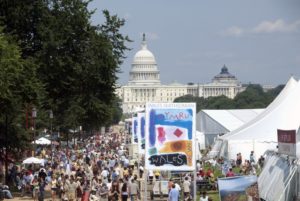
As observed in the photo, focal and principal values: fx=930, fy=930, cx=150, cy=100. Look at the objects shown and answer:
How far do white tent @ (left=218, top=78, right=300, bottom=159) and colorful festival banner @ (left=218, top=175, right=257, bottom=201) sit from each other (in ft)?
49.9

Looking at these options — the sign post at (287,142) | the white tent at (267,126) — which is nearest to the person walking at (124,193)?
the white tent at (267,126)

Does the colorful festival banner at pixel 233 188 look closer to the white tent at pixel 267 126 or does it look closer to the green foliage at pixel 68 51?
the white tent at pixel 267 126

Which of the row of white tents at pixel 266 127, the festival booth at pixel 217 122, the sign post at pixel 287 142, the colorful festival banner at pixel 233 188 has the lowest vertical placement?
the colorful festival banner at pixel 233 188

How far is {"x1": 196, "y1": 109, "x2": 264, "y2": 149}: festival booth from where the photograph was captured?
7019 cm

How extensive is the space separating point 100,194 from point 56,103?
47.1ft

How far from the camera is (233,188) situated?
20250mm

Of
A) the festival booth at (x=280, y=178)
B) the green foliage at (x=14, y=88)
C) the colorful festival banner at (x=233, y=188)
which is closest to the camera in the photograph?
the colorful festival banner at (x=233, y=188)

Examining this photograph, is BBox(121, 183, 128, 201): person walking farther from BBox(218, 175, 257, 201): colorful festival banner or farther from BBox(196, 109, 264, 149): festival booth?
BBox(196, 109, 264, 149): festival booth

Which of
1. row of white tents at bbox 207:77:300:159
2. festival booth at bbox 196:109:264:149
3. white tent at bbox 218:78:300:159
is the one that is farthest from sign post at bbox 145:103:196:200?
festival booth at bbox 196:109:264:149

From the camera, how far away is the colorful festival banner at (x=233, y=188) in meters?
20.2

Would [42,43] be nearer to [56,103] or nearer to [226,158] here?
[56,103]

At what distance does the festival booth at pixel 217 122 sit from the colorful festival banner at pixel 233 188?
48.7 m

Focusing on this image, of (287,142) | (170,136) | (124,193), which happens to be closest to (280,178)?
(287,142)

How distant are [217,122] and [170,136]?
4739 cm
